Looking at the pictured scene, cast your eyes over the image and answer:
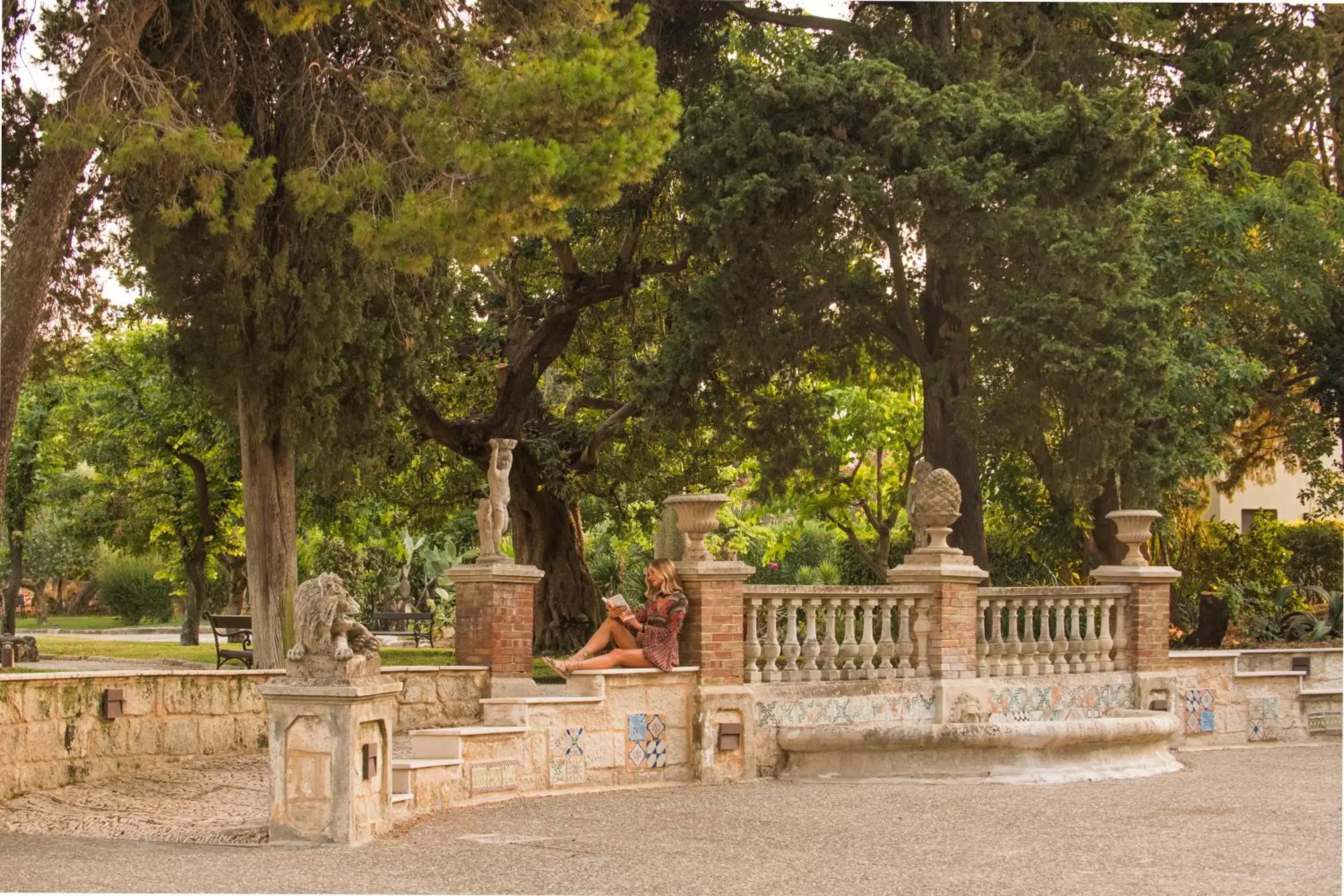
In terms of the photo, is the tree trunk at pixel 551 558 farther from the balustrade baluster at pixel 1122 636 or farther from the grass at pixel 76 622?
the grass at pixel 76 622

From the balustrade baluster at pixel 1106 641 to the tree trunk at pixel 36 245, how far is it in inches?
381

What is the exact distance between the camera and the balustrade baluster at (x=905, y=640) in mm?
13680

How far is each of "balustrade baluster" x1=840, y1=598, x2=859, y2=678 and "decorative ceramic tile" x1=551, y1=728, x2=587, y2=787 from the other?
2376 millimetres

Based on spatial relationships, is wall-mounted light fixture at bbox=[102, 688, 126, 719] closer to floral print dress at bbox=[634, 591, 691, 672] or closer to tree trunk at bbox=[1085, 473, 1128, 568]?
floral print dress at bbox=[634, 591, 691, 672]

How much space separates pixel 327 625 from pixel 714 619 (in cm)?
395

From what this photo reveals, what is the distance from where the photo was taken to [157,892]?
26.9ft

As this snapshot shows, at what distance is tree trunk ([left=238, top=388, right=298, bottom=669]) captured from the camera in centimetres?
1702

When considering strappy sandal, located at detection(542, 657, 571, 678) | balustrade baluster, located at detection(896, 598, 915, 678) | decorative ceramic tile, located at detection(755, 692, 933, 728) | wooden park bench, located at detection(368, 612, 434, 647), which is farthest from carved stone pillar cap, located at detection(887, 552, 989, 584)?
wooden park bench, located at detection(368, 612, 434, 647)

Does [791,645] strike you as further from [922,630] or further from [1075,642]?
[1075,642]

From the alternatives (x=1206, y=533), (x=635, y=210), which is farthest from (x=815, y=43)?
(x=1206, y=533)

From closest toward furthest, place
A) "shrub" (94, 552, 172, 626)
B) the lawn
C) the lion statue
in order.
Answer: the lion statue < the lawn < "shrub" (94, 552, 172, 626)

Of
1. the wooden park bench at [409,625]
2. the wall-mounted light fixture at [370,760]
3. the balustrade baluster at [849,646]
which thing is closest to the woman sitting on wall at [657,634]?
the balustrade baluster at [849,646]

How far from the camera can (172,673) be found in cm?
1302

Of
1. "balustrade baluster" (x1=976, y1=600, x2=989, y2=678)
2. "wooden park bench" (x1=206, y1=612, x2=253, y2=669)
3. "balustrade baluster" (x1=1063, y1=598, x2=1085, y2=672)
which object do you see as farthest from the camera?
"wooden park bench" (x1=206, y1=612, x2=253, y2=669)
